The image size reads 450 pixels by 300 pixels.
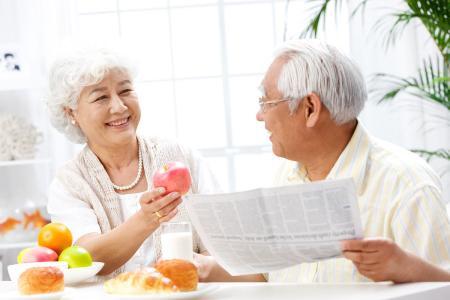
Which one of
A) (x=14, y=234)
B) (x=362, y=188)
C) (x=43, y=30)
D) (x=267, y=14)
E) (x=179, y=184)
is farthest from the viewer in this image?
(x=267, y=14)

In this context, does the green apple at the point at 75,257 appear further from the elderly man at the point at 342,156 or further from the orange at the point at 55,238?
the elderly man at the point at 342,156

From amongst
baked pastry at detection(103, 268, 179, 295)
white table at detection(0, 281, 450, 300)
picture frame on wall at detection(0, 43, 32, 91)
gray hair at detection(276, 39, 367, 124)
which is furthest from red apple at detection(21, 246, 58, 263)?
picture frame on wall at detection(0, 43, 32, 91)

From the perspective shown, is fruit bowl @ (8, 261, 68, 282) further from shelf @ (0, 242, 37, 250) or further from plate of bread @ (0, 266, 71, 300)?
shelf @ (0, 242, 37, 250)

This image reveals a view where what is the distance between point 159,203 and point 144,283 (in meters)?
0.60

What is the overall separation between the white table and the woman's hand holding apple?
0.38 metres

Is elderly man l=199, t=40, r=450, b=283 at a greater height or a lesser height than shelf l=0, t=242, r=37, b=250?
greater

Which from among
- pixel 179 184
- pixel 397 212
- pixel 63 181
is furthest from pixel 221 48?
pixel 397 212

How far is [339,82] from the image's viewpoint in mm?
1979

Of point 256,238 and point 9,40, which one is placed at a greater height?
point 9,40

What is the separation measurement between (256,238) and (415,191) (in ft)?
1.48

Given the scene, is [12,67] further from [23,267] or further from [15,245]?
[23,267]

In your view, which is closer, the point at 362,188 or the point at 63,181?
the point at 362,188

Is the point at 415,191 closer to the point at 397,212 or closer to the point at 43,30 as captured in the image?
the point at 397,212

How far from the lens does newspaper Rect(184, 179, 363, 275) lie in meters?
1.48
